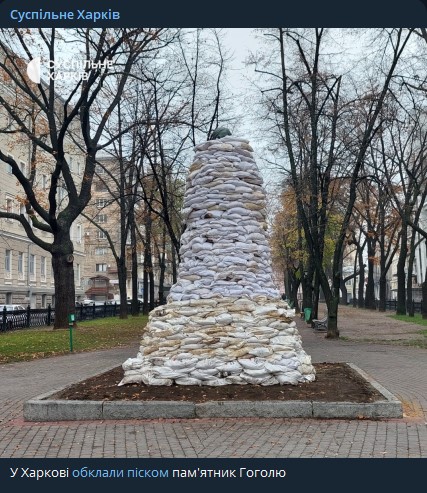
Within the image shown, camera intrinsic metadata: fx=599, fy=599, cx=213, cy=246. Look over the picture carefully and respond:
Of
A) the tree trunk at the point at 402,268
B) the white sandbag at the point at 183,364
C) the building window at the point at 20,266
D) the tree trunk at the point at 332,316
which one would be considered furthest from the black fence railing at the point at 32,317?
the tree trunk at the point at 402,268

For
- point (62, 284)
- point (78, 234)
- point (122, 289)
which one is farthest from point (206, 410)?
point (78, 234)

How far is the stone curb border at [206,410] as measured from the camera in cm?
762

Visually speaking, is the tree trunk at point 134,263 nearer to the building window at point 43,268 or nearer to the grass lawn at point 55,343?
the grass lawn at point 55,343

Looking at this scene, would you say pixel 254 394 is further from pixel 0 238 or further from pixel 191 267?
pixel 0 238

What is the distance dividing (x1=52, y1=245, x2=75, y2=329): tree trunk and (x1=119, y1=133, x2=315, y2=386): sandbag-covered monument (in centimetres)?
1475

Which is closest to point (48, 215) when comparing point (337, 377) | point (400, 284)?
point (337, 377)

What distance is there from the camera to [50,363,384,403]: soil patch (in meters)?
8.11

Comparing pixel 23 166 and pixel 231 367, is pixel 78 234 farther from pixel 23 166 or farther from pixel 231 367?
pixel 231 367

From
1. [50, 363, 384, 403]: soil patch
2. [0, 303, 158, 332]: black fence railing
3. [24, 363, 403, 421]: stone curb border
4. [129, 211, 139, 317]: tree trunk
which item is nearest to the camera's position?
[24, 363, 403, 421]: stone curb border

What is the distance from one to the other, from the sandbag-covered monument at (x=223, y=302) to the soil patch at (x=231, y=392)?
0.59ft

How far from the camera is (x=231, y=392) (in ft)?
27.4

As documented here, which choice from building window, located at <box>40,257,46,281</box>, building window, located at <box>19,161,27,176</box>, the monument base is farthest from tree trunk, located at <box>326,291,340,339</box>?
building window, located at <box>40,257,46,281</box>

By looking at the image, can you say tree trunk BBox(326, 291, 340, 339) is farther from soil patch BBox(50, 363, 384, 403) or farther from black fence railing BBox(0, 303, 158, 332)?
soil patch BBox(50, 363, 384, 403)

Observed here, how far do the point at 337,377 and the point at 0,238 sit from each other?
1423 inches
